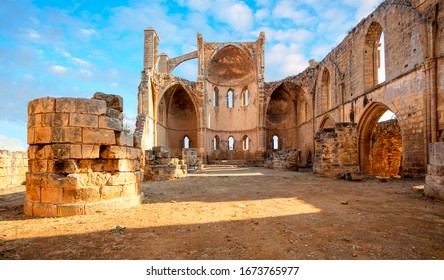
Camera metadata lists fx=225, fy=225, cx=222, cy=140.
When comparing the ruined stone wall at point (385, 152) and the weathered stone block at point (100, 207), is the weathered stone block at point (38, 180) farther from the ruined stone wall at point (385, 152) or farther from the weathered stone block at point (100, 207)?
the ruined stone wall at point (385, 152)

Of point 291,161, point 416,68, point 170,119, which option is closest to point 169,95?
point 170,119

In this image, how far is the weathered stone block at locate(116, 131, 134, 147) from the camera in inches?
180

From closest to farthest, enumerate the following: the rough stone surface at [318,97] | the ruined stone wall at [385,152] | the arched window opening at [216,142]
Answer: the rough stone surface at [318,97], the ruined stone wall at [385,152], the arched window opening at [216,142]

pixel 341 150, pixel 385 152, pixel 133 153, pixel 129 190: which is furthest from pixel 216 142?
pixel 129 190

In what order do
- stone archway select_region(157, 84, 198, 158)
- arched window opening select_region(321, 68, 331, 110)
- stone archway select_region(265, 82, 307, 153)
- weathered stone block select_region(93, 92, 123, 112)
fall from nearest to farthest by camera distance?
1. weathered stone block select_region(93, 92, 123, 112)
2. arched window opening select_region(321, 68, 331, 110)
3. stone archway select_region(157, 84, 198, 158)
4. stone archway select_region(265, 82, 307, 153)

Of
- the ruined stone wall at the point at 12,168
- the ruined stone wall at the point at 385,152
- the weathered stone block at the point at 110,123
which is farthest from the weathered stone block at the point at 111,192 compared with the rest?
the ruined stone wall at the point at 385,152

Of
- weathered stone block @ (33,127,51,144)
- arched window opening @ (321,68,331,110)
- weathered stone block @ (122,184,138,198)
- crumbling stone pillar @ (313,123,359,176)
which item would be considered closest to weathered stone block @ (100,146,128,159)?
weathered stone block @ (122,184,138,198)

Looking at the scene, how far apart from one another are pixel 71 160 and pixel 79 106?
3.23 feet

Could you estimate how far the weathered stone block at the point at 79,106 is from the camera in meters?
4.05

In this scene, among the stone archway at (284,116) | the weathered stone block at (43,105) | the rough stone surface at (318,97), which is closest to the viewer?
the weathered stone block at (43,105)

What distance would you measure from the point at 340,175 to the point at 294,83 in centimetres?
1544

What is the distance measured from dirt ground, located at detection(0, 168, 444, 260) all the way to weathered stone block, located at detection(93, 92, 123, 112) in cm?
233

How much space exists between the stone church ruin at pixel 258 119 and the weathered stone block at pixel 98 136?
18 millimetres

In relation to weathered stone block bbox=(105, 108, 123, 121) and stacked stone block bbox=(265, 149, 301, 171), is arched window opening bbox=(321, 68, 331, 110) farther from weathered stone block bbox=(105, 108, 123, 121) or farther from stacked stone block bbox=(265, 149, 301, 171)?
weathered stone block bbox=(105, 108, 123, 121)
